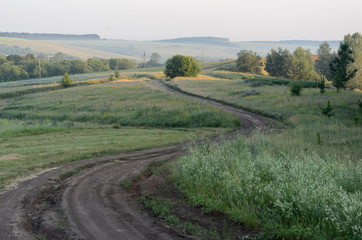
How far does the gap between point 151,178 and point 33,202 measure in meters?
5.15

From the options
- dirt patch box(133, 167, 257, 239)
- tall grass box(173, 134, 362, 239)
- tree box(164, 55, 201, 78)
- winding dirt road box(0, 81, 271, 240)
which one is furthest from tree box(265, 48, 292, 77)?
tall grass box(173, 134, 362, 239)

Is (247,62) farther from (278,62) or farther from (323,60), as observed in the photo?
(323,60)

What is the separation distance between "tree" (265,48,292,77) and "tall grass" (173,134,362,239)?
11815 cm

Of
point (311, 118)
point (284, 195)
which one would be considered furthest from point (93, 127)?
point (284, 195)

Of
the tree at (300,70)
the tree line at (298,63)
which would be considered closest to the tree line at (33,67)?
the tree line at (298,63)

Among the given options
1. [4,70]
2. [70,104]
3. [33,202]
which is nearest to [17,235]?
[33,202]

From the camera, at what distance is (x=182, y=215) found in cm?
1040

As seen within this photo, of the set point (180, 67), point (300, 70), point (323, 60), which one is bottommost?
point (180, 67)

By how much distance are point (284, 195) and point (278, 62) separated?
124 m

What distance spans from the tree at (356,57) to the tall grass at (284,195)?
305ft

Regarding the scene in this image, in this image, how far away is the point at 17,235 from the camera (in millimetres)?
8766

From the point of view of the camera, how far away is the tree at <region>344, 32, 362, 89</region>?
9556 centimetres

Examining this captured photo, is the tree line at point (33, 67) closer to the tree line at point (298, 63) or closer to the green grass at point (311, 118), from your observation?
the tree line at point (298, 63)

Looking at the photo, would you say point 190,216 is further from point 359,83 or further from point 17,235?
point 359,83
